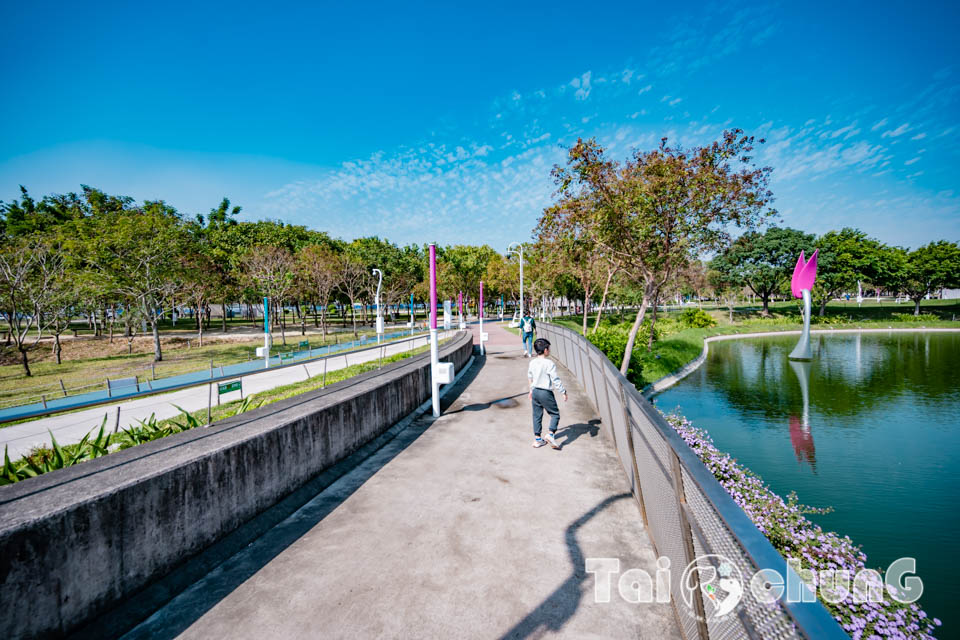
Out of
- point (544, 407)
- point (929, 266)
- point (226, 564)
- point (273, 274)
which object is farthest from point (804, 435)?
point (929, 266)

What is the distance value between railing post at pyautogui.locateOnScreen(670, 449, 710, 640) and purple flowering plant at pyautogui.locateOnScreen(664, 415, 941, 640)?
13.5 inches

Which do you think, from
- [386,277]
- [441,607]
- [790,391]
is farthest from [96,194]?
[790,391]

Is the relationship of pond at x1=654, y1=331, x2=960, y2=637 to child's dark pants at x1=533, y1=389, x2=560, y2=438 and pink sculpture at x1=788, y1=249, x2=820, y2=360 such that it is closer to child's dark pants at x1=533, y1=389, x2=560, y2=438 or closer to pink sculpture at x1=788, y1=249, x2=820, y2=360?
pink sculpture at x1=788, y1=249, x2=820, y2=360

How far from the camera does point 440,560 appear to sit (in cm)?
356

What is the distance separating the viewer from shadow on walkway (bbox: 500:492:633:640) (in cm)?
278

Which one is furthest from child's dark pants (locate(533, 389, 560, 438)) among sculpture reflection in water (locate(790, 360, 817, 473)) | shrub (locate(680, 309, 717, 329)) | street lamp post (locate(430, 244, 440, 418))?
shrub (locate(680, 309, 717, 329))

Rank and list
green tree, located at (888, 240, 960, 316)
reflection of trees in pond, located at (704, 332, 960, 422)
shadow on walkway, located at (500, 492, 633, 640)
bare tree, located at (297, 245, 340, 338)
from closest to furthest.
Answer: shadow on walkway, located at (500, 492, 633, 640), reflection of trees in pond, located at (704, 332, 960, 422), bare tree, located at (297, 245, 340, 338), green tree, located at (888, 240, 960, 316)

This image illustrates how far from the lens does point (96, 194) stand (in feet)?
142

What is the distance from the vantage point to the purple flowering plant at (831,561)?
4.12 metres

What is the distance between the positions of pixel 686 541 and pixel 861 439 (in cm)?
1263

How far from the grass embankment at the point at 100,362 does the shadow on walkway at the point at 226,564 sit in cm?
1105

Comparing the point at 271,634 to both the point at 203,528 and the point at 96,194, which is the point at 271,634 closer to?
the point at 203,528

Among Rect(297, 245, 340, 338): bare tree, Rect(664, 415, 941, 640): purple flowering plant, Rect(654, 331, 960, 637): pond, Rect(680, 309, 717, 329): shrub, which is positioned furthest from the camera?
Rect(680, 309, 717, 329): shrub

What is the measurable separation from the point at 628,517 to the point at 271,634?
337cm
